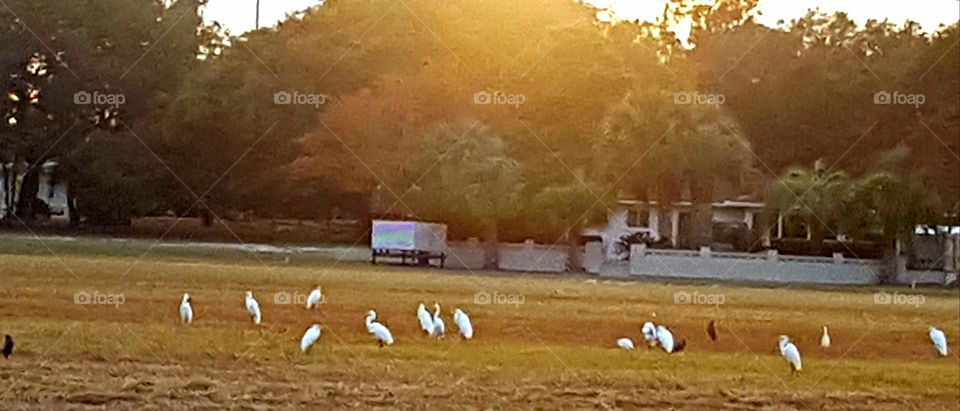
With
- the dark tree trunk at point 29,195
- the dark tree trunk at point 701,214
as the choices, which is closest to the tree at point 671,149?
the dark tree trunk at point 701,214

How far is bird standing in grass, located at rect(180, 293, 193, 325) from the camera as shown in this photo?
3.42m

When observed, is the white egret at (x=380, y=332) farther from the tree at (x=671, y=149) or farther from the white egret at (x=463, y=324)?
the tree at (x=671, y=149)

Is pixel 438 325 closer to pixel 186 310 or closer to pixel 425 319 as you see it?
pixel 425 319

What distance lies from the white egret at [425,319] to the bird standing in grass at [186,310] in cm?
76

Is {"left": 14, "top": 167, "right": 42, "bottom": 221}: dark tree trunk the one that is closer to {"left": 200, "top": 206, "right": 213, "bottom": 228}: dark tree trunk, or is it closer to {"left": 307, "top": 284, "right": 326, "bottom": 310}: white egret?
{"left": 200, "top": 206, "right": 213, "bottom": 228}: dark tree trunk

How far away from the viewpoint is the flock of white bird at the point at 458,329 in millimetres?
3443

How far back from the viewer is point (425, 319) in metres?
3.54

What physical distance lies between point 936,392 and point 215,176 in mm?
2618

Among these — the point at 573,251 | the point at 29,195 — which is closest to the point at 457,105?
the point at 573,251

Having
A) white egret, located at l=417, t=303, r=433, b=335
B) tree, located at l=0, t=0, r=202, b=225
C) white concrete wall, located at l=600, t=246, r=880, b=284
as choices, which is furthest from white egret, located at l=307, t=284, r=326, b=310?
white concrete wall, located at l=600, t=246, r=880, b=284

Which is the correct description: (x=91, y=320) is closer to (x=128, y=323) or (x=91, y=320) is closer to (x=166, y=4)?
(x=128, y=323)

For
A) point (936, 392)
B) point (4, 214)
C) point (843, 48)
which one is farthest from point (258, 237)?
point (936, 392)

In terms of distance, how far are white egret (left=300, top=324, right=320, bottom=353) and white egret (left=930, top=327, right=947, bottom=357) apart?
2139 millimetres

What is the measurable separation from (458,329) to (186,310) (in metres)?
0.92
